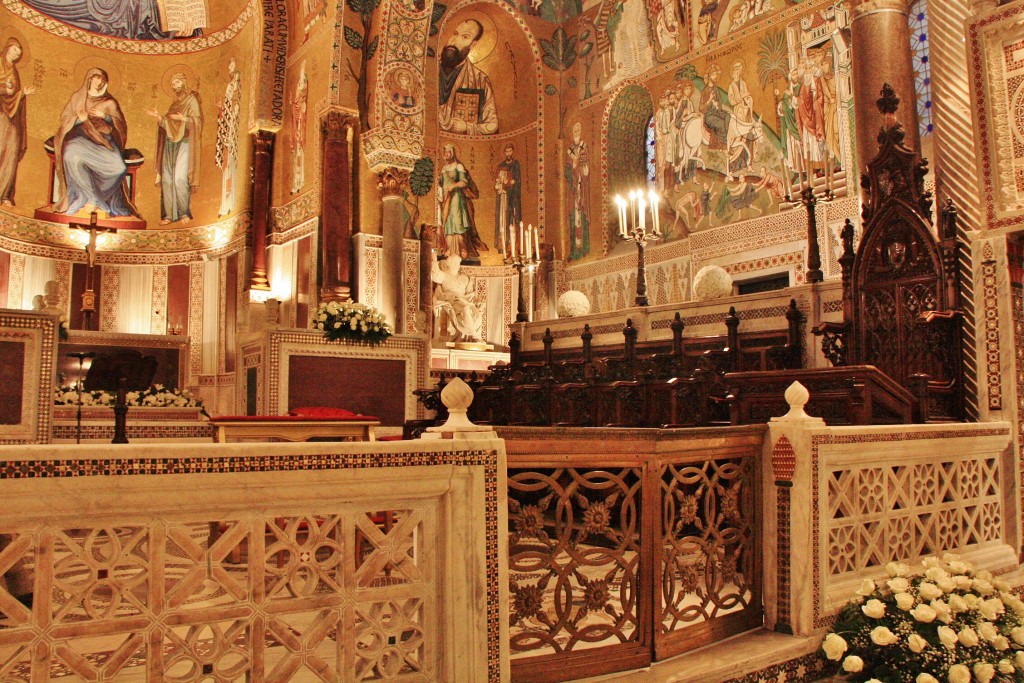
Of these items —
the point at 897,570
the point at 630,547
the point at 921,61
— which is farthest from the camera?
the point at 921,61

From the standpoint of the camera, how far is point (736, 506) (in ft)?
12.7

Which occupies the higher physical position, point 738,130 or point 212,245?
point 738,130

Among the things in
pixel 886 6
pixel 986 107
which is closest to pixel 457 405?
A: pixel 986 107

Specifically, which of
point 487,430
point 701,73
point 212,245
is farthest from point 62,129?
point 487,430

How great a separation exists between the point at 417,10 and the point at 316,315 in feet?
19.9

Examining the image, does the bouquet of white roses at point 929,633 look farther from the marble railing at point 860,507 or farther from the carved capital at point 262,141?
the carved capital at point 262,141

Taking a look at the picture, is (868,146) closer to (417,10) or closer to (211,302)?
(417,10)

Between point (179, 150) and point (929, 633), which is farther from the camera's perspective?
point (179, 150)

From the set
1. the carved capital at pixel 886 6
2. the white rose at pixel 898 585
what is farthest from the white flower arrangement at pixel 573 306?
the white rose at pixel 898 585

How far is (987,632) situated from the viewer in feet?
12.4

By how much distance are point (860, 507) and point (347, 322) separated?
708 centimetres

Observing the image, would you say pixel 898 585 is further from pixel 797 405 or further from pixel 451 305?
pixel 451 305

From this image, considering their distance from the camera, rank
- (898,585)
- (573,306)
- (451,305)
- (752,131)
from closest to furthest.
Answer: (898,585) → (573,306) → (752,131) → (451,305)

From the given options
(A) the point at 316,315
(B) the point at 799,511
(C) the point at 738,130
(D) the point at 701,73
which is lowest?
(B) the point at 799,511
